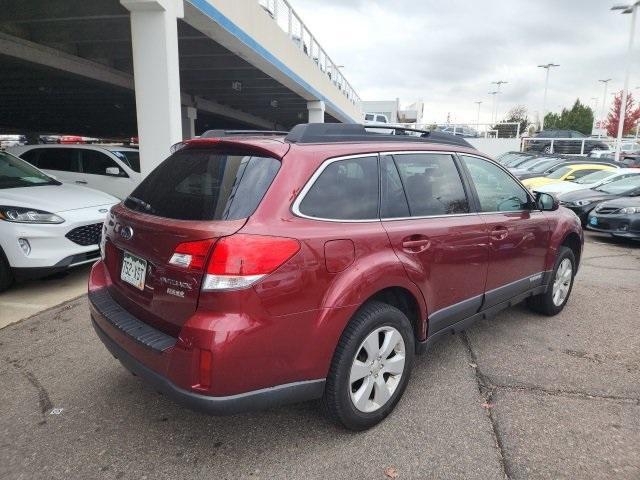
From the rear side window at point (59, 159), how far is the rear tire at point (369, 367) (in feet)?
26.5

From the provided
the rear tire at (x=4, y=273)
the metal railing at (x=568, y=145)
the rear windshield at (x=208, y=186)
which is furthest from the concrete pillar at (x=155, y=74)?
the metal railing at (x=568, y=145)

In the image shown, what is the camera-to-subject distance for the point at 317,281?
2.34 meters

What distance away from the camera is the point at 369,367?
2.66m

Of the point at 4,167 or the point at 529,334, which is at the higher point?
the point at 4,167

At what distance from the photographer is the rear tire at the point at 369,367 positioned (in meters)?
2.51

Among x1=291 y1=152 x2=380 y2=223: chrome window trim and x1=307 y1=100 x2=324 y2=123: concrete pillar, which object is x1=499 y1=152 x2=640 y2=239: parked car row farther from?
x1=307 y1=100 x2=324 y2=123: concrete pillar

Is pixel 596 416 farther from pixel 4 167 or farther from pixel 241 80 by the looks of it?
pixel 241 80

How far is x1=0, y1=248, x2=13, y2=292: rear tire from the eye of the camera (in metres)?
4.89

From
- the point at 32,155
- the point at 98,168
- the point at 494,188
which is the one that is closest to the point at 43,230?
the point at 98,168

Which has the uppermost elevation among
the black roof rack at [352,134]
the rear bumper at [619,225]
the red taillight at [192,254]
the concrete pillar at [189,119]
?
the concrete pillar at [189,119]

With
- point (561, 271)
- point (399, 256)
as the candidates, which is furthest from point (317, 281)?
point (561, 271)

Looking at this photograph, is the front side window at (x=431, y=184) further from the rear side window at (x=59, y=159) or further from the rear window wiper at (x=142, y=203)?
the rear side window at (x=59, y=159)

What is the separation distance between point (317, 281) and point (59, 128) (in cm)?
3396

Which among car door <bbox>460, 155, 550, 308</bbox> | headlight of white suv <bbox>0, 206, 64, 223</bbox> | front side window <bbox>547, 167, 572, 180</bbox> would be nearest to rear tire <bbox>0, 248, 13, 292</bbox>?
headlight of white suv <bbox>0, 206, 64, 223</bbox>
